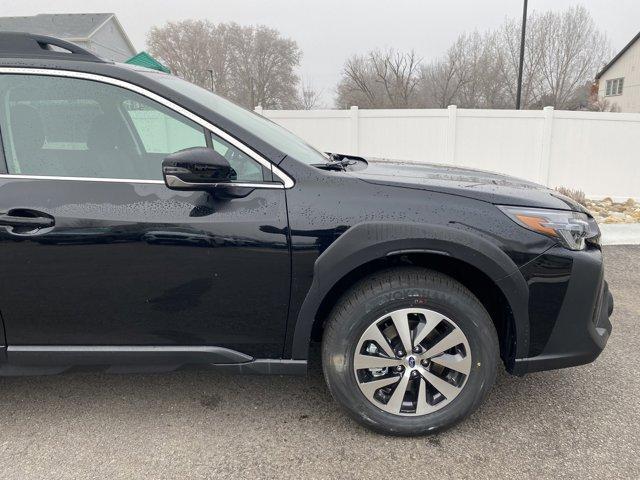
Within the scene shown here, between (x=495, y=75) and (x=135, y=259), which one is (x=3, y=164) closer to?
(x=135, y=259)

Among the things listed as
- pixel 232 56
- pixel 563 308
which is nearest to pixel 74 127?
pixel 563 308

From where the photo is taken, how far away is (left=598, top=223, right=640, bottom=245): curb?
20.7ft

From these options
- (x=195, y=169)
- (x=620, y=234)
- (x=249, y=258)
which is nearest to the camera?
(x=195, y=169)

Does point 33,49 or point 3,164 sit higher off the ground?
point 33,49

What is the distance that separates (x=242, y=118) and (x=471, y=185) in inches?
49.3

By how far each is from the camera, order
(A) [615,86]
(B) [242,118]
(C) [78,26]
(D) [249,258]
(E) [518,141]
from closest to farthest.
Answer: (D) [249,258] → (B) [242,118] → (E) [518,141] → (C) [78,26] → (A) [615,86]

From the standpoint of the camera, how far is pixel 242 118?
255 centimetres

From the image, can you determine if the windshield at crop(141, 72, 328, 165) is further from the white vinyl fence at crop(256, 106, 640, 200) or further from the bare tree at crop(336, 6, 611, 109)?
the bare tree at crop(336, 6, 611, 109)

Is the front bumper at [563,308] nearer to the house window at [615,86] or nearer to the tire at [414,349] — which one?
the tire at [414,349]

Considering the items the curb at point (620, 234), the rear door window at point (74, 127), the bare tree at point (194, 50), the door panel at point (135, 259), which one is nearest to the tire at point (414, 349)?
the door panel at point (135, 259)

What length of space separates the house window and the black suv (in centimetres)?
4263

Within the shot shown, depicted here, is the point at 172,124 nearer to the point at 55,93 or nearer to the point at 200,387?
the point at 55,93

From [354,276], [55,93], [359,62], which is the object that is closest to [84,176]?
[55,93]

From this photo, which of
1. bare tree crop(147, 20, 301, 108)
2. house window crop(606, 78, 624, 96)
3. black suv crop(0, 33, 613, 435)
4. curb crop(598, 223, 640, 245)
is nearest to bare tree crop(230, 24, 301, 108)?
bare tree crop(147, 20, 301, 108)
